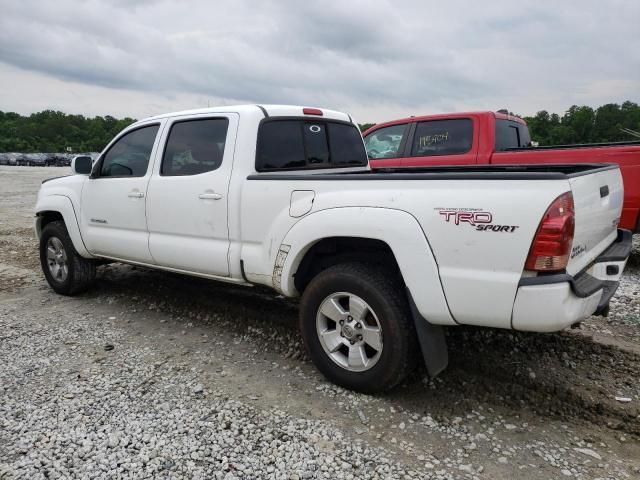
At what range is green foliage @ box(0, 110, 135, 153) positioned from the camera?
3529 inches

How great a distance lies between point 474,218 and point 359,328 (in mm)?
1017

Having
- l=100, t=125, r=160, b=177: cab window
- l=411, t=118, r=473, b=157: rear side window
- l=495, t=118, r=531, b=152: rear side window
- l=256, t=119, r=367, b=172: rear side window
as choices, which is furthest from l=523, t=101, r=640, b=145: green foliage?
l=100, t=125, r=160, b=177: cab window

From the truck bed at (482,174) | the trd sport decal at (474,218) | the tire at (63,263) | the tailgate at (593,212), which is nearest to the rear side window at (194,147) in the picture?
the truck bed at (482,174)

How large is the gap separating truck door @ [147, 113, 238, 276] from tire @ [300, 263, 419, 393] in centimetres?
92

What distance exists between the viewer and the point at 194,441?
8.86 feet

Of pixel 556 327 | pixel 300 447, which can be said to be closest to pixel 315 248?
pixel 300 447

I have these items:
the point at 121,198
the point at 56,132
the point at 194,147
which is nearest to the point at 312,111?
the point at 194,147

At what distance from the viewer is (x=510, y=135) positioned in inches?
267

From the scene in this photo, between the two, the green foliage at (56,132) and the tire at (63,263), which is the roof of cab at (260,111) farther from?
the green foliage at (56,132)

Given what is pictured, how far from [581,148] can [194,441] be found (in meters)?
5.10

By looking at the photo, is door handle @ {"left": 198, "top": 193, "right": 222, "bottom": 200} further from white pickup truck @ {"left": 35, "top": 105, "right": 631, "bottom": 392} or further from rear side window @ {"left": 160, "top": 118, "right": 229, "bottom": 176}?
rear side window @ {"left": 160, "top": 118, "right": 229, "bottom": 176}

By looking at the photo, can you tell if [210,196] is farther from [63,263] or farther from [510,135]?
[510,135]

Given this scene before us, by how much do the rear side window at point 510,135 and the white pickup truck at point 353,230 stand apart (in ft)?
8.77

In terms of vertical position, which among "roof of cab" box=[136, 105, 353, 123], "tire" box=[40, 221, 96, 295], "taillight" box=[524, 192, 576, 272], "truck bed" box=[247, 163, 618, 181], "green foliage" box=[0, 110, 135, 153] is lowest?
"tire" box=[40, 221, 96, 295]
